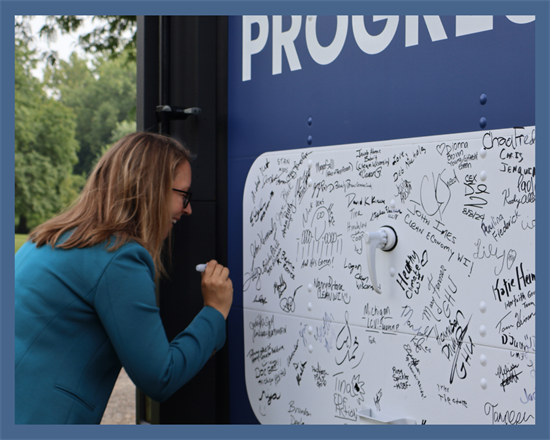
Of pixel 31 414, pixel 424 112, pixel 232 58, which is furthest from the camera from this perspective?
pixel 232 58

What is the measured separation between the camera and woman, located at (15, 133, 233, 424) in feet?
5.49

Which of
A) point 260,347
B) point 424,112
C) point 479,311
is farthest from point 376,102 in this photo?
point 260,347

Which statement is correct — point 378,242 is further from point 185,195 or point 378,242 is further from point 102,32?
point 102,32

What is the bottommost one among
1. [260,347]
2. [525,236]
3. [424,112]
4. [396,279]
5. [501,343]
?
[260,347]

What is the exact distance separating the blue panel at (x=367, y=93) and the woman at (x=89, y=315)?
35.1 inches

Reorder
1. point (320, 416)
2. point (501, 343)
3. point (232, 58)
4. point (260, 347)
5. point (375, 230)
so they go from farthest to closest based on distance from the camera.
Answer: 1. point (232, 58)
2. point (260, 347)
3. point (320, 416)
4. point (375, 230)
5. point (501, 343)

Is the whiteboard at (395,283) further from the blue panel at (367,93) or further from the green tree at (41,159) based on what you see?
the green tree at (41,159)

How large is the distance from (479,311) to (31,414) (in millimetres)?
1400

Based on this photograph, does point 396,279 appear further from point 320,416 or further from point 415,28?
point 415,28

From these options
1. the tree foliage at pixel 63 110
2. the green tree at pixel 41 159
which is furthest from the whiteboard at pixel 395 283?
the green tree at pixel 41 159

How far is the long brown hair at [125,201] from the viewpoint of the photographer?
1.78 m

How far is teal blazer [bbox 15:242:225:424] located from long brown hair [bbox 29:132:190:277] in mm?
65

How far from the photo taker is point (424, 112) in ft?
6.63

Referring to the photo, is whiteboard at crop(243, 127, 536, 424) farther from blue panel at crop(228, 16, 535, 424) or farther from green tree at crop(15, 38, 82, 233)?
green tree at crop(15, 38, 82, 233)
